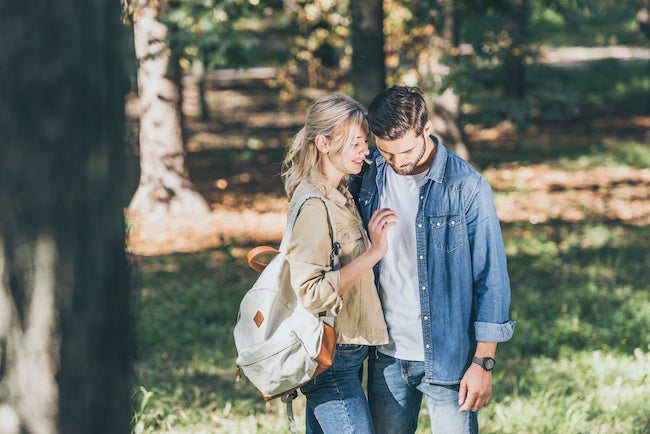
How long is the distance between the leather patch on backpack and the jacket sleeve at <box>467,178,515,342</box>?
0.78m

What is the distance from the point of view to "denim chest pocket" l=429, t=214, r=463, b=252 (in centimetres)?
317

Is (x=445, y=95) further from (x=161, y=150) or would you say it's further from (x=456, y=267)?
(x=456, y=267)

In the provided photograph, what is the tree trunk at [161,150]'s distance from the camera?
11.9 meters

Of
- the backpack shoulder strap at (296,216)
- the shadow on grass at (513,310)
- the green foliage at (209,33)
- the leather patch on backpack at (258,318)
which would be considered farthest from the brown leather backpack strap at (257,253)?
the green foliage at (209,33)

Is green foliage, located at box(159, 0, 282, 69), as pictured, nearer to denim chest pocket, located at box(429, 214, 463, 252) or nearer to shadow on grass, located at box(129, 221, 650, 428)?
shadow on grass, located at box(129, 221, 650, 428)

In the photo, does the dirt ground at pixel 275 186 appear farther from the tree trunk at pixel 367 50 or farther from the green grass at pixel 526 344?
the tree trunk at pixel 367 50

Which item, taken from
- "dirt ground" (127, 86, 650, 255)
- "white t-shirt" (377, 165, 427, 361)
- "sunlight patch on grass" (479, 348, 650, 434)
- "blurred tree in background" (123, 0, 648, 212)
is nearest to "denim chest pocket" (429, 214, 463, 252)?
"white t-shirt" (377, 165, 427, 361)

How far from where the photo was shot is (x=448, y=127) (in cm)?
1445

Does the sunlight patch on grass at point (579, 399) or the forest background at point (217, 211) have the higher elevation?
the forest background at point (217, 211)

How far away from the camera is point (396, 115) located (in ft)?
10.2

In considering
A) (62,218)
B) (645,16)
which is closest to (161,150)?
(62,218)

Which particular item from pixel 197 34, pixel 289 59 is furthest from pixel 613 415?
pixel 289 59

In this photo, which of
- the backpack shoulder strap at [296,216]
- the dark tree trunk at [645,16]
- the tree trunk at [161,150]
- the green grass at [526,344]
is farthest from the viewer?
the dark tree trunk at [645,16]

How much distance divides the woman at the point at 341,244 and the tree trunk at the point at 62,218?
1.21 meters
